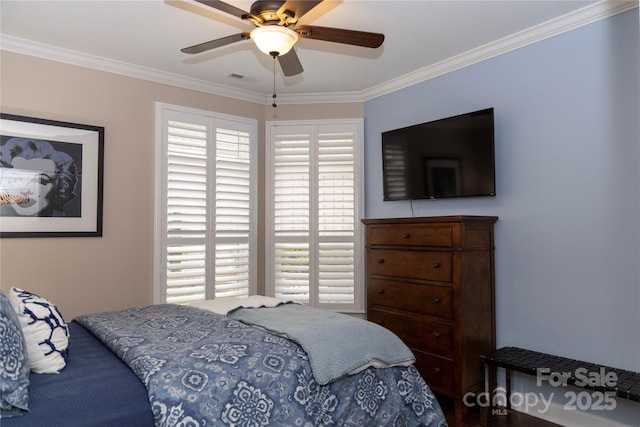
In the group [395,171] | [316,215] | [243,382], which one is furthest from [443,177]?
[243,382]

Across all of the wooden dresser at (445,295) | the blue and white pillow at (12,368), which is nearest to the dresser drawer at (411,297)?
the wooden dresser at (445,295)

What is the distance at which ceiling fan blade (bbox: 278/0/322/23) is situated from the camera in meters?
2.08

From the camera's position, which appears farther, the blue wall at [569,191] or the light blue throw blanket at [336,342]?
the blue wall at [569,191]

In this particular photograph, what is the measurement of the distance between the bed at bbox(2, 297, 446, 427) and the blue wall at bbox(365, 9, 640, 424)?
1.24 m

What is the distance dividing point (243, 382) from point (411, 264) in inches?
73.3

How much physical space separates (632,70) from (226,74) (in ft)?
9.91

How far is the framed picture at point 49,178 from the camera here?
10.5 feet

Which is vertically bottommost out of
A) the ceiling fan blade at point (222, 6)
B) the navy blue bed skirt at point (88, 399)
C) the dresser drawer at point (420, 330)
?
the dresser drawer at point (420, 330)

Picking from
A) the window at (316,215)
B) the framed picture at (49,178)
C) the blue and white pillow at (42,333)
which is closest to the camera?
the blue and white pillow at (42,333)

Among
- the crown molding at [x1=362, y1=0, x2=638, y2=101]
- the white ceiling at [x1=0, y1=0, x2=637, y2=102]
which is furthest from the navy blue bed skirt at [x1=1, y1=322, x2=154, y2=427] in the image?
the crown molding at [x1=362, y1=0, x2=638, y2=101]

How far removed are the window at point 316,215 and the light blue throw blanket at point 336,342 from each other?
6.23ft

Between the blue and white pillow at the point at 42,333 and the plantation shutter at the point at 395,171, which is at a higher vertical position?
the plantation shutter at the point at 395,171

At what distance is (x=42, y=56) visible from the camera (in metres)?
3.38

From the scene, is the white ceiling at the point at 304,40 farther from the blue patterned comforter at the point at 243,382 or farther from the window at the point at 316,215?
the blue patterned comforter at the point at 243,382
